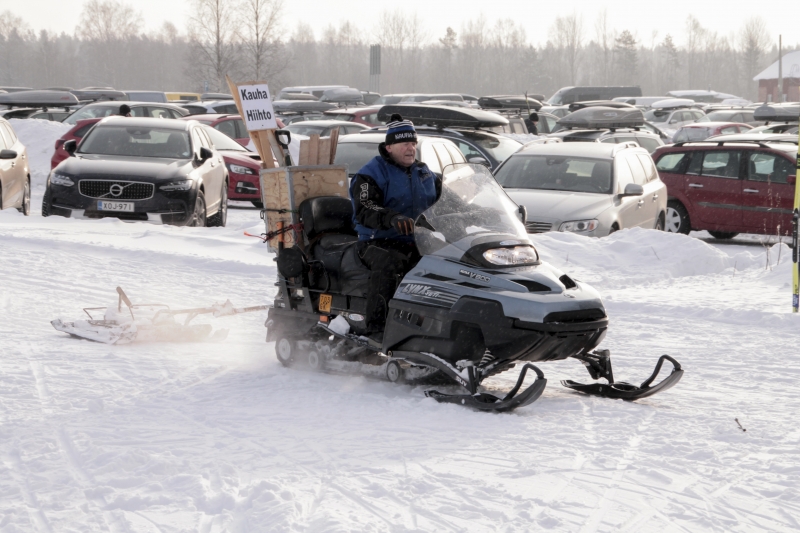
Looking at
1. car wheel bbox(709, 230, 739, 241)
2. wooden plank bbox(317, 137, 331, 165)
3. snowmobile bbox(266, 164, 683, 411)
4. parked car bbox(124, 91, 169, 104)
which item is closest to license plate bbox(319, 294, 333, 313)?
snowmobile bbox(266, 164, 683, 411)

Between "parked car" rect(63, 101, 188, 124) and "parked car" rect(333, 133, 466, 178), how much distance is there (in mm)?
10604

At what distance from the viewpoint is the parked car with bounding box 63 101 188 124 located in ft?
74.7

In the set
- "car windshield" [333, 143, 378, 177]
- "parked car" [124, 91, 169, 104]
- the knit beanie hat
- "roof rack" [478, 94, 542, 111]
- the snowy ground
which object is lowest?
the snowy ground

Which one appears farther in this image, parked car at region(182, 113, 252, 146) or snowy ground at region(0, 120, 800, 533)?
parked car at region(182, 113, 252, 146)

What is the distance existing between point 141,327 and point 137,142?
7032mm

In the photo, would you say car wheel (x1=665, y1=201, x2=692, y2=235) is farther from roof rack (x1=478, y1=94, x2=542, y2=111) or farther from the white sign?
the white sign

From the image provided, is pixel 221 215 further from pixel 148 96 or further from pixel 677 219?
pixel 148 96

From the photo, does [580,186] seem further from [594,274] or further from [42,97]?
[42,97]

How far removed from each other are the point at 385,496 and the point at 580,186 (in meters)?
9.22

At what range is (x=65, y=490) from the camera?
171 inches

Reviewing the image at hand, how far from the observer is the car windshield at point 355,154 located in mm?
12836

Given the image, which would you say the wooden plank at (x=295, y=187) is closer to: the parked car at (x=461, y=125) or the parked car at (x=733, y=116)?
the parked car at (x=461, y=125)

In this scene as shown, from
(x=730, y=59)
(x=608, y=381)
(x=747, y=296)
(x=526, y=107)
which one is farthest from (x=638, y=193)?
(x=730, y=59)

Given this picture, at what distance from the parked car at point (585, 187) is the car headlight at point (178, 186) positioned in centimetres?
399
